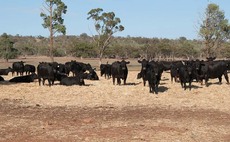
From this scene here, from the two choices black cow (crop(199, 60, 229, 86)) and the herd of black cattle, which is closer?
the herd of black cattle

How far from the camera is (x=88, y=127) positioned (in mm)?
10156

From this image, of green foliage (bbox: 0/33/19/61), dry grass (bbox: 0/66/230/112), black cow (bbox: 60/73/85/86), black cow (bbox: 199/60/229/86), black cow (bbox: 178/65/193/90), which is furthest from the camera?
green foliage (bbox: 0/33/19/61)

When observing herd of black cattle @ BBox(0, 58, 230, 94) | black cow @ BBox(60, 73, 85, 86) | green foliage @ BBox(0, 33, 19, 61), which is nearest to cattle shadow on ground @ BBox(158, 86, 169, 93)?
herd of black cattle @ BBox(0, 58, 230, 94)

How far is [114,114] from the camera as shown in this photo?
40.3 ft

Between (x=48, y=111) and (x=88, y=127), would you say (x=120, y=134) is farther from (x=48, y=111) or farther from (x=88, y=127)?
(x=48, y=111)

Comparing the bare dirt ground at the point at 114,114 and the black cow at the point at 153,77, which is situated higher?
the black cow at the point at 153,77

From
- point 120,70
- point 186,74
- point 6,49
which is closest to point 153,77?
point 186,74

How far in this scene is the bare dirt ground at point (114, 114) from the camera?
920 centimetres

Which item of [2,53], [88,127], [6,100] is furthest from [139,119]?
[2,53]

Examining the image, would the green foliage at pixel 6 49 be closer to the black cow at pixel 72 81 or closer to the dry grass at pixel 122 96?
the black cow at pixel 72 81

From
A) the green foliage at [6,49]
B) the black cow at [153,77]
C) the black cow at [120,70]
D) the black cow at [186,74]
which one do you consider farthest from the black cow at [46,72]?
the green foliage at [6,49]

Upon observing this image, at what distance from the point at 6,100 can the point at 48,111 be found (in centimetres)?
364

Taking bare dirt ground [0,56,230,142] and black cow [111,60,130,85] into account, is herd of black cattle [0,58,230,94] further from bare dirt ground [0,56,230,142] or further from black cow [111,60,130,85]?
bare dirt ground [0,56,230,142]

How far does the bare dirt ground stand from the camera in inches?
362
